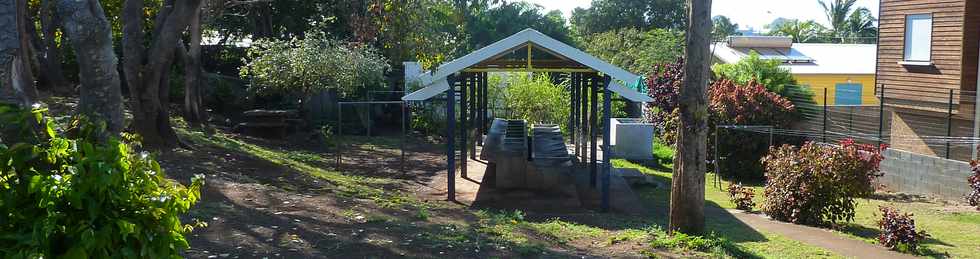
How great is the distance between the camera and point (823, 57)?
38.0m

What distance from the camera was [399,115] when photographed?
28.9m

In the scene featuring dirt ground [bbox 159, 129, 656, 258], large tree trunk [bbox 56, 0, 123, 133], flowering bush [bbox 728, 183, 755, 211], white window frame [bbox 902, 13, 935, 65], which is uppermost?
white window frame [bbox 902, 13, 935, 65]

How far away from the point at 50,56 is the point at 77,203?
21.0 metres

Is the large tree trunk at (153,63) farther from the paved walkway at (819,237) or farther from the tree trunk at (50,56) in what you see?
the paved walkway at (819,237)

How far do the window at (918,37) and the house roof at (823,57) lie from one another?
494 inches

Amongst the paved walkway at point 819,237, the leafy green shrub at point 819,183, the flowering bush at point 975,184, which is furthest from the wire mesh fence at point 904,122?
the paved walkway at point 819,237

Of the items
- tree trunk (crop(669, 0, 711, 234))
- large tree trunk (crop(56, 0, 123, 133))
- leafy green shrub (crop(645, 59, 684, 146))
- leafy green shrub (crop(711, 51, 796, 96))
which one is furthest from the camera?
leafy green shrub (crop(711, 51, 796, 96))

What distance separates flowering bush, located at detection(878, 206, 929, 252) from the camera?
11.1 meters

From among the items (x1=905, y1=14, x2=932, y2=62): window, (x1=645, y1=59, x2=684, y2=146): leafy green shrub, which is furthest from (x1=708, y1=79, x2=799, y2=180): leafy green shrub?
(x1=905, y1=14, x2=932, y2=62): window

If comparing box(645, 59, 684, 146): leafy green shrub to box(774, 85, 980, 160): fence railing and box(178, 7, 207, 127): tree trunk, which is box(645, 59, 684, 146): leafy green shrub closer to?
box(774, 85, 980, 160): fence railing

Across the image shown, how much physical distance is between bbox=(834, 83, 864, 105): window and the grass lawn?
15581 millimetres

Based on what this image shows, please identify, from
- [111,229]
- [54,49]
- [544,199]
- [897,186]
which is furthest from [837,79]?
[111,229]

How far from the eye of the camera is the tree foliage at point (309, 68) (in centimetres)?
2458

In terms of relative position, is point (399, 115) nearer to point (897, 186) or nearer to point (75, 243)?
point (897, 186)
